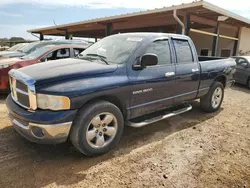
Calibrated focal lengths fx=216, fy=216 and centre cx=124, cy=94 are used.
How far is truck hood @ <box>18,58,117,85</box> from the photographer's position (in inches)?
116

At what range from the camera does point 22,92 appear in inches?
123

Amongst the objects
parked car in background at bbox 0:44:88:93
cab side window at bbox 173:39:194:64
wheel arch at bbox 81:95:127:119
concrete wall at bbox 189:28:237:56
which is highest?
concrete wall at bbox 189:28:237:56

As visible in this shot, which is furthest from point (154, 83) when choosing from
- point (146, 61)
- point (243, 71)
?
point (243, 71)

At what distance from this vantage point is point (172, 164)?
3184 mm

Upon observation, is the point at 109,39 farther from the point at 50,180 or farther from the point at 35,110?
the point at 50,180

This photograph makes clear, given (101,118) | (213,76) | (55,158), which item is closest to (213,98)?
(213,76)

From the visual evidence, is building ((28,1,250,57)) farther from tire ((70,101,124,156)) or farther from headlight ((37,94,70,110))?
headlight ((37,94,70,110))

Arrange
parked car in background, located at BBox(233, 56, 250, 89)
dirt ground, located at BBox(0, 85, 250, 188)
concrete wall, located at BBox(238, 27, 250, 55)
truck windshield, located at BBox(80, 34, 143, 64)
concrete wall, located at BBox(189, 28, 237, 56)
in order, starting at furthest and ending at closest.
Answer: concrete wall, located at BBox(189, 28, 237, 56), concrete wall, located at BBox(238, 27, 250, 55), parked car in background, located at BBox(233, 56, 250, 89), truck windshield, located at BBox(80, 34, 143, 64), dirt ground, located at BBox(0, 85, 250, 188)

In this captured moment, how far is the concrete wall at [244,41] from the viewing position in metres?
14.4

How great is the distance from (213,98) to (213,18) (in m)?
7.27

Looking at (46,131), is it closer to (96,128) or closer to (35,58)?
(96,128)

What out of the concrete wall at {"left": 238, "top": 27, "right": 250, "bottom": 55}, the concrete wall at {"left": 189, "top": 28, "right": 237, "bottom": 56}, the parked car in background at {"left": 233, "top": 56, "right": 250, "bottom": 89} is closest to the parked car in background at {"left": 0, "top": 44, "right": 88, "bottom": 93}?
the parked car in background at {"left": 233, "top": 56, "right": 250, "bottom": 89}

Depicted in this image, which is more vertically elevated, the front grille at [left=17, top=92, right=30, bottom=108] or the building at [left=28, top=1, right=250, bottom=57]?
the building at [left=28, top=1, right=250, bottom=57]

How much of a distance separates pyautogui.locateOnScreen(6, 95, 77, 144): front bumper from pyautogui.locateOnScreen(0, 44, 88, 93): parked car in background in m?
3.75
